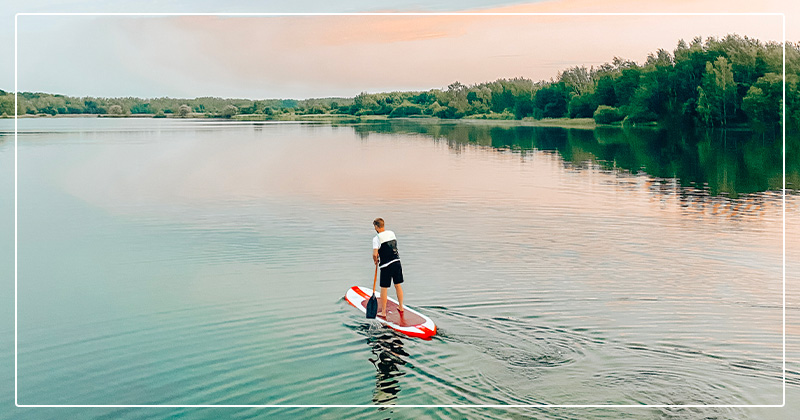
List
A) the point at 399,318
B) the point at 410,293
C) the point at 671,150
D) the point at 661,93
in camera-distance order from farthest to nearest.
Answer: the point at 661,93
the point at 671,150
the point at 410,293
the point at 399,318

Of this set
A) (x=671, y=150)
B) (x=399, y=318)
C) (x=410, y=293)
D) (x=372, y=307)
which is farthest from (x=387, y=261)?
(x=671, y=150)

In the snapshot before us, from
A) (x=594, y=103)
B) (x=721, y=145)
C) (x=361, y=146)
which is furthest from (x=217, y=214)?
(x=594, y=103)

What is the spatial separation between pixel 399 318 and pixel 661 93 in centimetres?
5948

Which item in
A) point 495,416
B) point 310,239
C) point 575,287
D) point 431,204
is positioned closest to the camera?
point 495,416

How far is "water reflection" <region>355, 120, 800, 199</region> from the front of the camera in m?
41.3

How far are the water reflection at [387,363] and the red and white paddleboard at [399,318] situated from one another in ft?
0.93

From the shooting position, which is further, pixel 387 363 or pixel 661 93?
pixel 661 93

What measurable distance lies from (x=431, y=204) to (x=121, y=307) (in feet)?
56.6

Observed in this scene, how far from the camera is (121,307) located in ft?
58.7

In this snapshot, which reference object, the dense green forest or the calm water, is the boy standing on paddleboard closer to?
the calm water

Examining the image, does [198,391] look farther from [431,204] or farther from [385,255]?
[431,204]

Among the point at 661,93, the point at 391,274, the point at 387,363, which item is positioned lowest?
the point at 387,363

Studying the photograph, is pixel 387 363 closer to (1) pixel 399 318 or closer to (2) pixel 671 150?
(1) pixel 399 318

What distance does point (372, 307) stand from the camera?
53.1 ft
